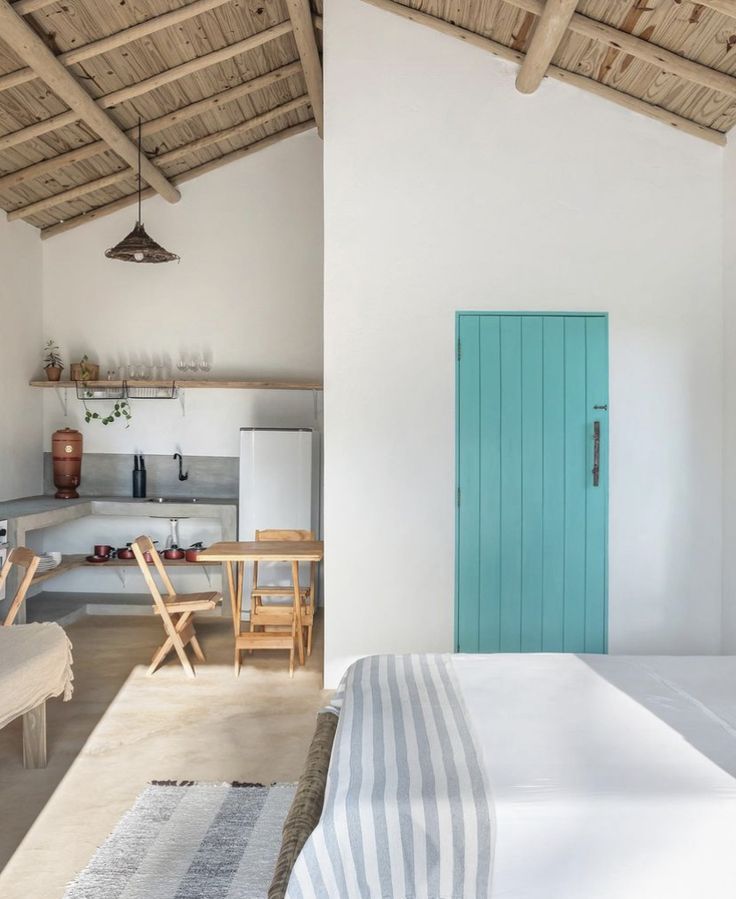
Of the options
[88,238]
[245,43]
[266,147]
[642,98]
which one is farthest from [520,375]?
[88,238]

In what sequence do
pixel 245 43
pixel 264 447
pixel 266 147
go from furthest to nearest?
pixel 266 147 < pixel 264 447 < pixel 245 43

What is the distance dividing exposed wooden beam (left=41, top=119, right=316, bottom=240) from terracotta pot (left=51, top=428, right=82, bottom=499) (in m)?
1.71

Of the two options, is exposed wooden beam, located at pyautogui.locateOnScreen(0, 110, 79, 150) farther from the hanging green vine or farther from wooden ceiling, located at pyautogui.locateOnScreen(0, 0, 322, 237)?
the hanging green vine

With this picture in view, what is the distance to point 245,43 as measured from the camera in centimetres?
510

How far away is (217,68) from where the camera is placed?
5.44 meters

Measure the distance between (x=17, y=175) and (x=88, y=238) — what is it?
1225mm

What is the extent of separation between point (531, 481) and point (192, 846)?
2.61 metres

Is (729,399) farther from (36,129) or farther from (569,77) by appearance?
(36,129)

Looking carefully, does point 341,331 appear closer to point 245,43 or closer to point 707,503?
point 245,43

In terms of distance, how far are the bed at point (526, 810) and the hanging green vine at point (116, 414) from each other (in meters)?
5.29

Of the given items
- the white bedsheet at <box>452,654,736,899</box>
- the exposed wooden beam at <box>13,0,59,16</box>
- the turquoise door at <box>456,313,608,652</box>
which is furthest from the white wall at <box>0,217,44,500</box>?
the white bedsheet at <box>452,654,736,899</box>

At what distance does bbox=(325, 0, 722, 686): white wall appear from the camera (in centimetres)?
467

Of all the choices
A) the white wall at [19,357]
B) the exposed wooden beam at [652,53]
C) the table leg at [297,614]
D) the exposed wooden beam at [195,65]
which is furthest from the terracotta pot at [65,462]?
the exposed wooden beam at [652,53]

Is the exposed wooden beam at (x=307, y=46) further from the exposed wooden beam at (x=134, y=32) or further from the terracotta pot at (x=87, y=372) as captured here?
the terracotta pot at (x=87, y=372)
